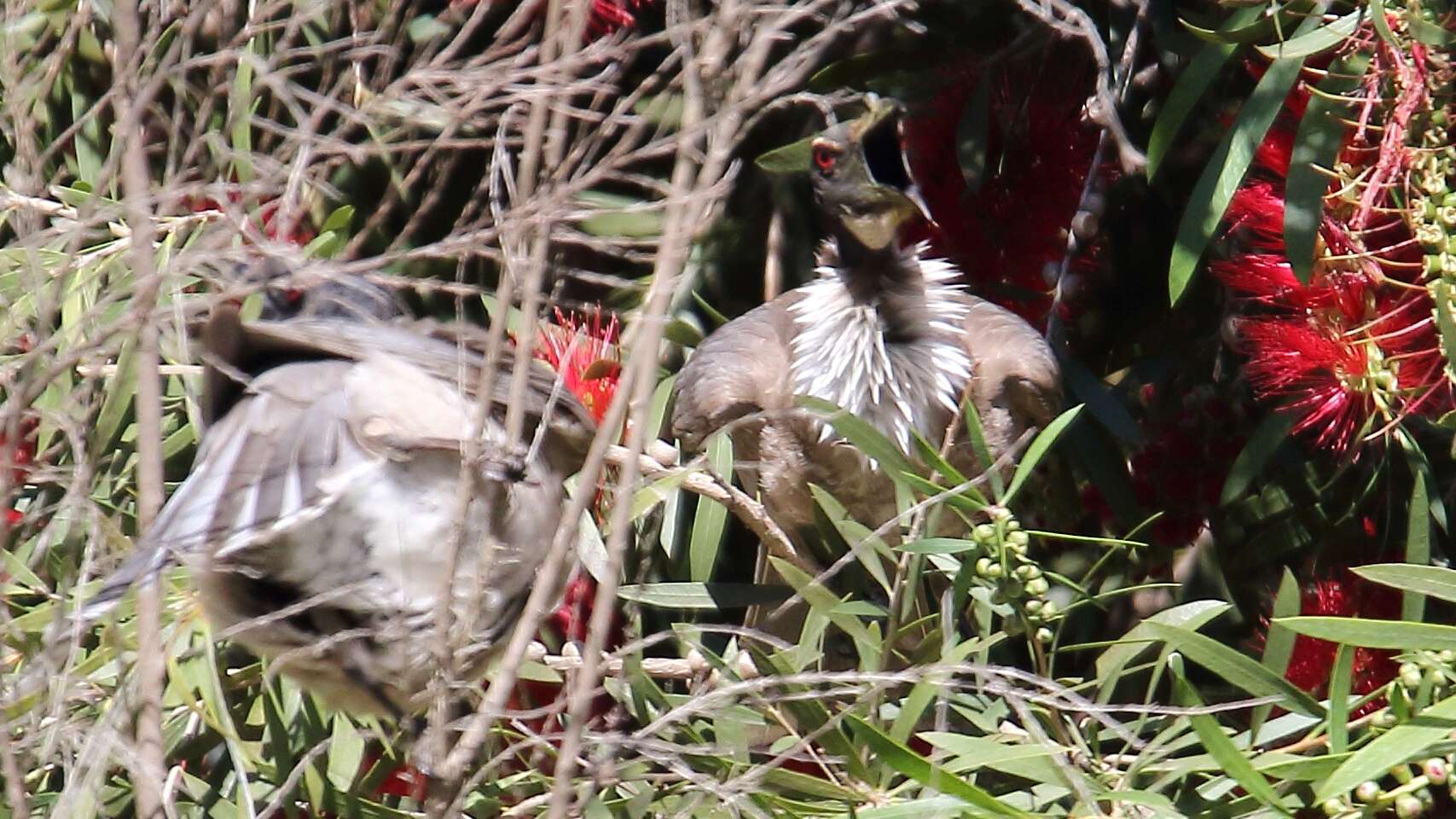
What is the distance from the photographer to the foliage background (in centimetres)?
166

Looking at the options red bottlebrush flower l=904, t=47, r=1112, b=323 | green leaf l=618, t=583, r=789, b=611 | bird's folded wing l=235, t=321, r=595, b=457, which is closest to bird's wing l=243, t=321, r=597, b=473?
bird's folded wing l=235, t=321, r=595, b=457

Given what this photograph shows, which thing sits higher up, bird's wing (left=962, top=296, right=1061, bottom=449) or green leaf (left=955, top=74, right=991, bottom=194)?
green leaf (left=955, top=74, right=991, bottom=194)

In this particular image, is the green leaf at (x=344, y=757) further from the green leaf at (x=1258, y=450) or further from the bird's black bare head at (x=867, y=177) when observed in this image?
the green leaf at (x=1258, y=450)

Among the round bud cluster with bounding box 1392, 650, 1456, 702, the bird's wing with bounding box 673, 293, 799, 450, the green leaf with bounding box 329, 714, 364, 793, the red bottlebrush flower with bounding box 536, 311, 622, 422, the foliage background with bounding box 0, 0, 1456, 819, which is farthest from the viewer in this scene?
the bird's wing with bounding box 673, 293, 799, 450

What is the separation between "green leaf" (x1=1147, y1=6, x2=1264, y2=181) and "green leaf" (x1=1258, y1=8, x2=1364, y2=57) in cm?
14

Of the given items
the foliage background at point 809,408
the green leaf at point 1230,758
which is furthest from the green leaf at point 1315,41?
the green leaf at point 1230,758

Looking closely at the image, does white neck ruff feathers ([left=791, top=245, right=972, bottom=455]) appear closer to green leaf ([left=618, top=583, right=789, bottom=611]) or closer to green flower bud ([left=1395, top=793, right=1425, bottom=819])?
green leaf ([left=618, top=583, right=789, bottom=611])

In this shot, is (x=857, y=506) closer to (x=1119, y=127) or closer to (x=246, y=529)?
(x=1119, y=127)

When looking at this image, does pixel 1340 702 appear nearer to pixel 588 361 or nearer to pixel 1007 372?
pixel 1007 372

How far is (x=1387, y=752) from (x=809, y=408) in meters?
0.80

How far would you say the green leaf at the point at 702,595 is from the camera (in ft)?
7.94

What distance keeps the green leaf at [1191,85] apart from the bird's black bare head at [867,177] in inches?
17.4

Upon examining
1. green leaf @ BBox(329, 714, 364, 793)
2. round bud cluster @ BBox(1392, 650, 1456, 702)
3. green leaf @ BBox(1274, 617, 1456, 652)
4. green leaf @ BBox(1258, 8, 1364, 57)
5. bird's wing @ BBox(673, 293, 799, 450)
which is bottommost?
green leaf @ BBox(329, 714, 364, 793)

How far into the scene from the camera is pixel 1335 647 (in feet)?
7.43
